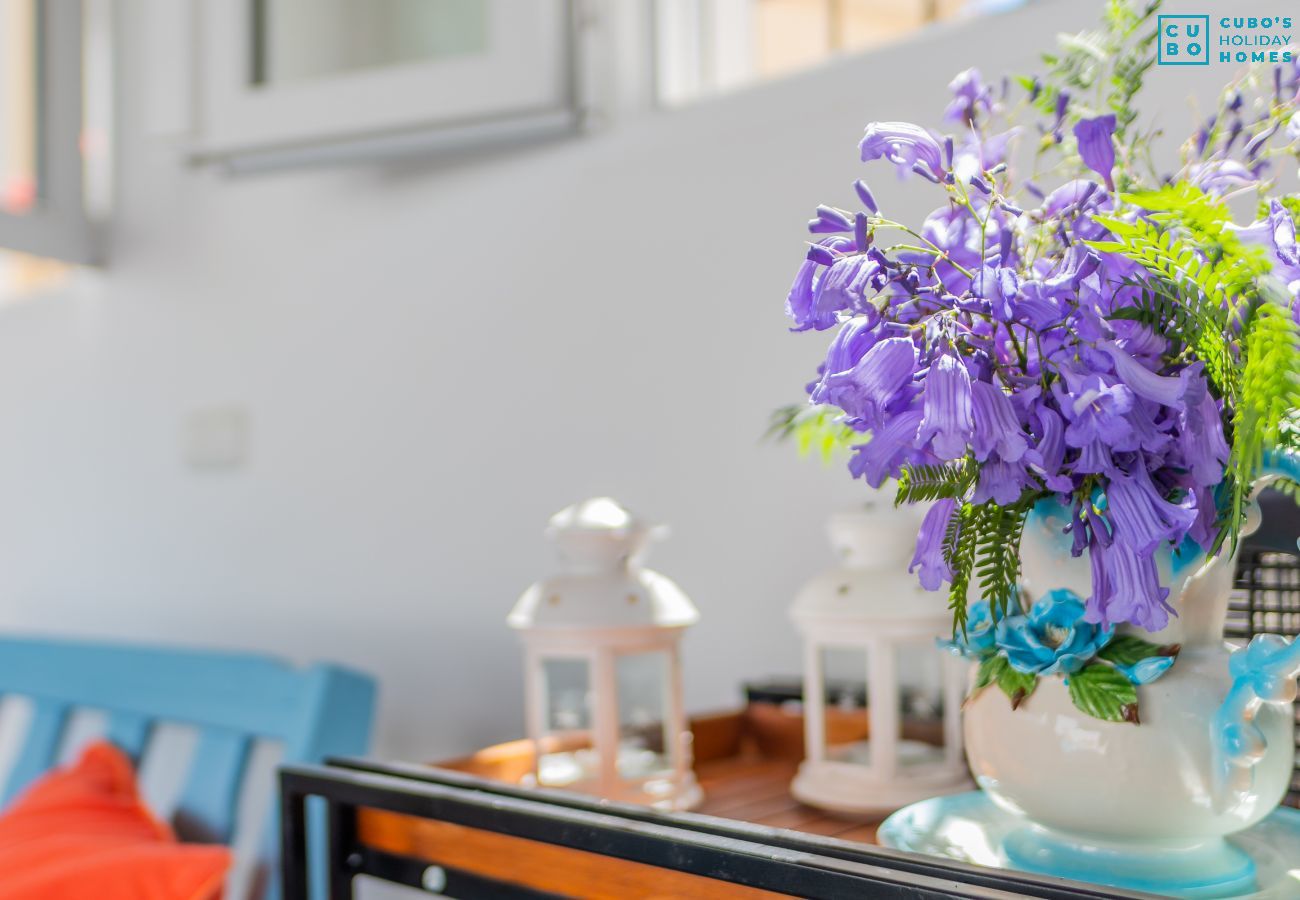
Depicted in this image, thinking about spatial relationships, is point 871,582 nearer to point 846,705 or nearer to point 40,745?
point 846,705

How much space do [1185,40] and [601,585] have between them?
2.09ft

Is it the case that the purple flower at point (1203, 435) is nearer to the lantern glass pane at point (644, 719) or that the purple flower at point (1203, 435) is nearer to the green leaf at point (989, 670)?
the green leaf at point (989, 670)

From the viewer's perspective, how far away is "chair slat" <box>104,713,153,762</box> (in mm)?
1414

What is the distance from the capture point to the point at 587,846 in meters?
0.69

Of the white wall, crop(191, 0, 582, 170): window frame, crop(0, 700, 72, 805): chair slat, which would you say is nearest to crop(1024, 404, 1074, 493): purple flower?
the white wall

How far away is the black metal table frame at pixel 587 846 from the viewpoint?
0.56 metres

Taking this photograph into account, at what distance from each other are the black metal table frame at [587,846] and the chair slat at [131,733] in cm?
62

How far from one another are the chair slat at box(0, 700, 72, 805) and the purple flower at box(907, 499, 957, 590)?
50.8 inches

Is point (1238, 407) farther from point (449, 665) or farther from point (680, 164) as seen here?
point (449, 665)

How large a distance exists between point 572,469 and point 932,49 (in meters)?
0.62

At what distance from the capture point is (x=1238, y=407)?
55cm

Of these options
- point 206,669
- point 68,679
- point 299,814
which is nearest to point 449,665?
point 206,669

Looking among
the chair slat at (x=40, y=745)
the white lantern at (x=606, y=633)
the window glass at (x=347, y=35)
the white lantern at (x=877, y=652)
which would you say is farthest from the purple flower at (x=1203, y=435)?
the chair slat at (x=40, y=745)

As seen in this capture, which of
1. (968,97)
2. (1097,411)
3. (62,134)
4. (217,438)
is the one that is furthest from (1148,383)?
(62,134)
